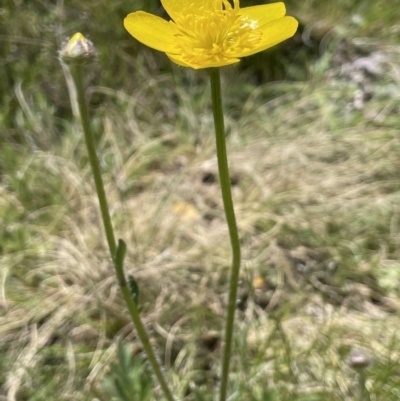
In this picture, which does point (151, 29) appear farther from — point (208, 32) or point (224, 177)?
point (224, 177)

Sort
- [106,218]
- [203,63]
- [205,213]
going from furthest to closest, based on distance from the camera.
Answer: [205,213]
[106,218]
[203,63]

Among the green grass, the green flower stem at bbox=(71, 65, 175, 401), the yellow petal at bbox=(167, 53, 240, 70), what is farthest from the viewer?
the green grass

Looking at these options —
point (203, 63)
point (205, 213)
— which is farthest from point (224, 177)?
point (205, 213)

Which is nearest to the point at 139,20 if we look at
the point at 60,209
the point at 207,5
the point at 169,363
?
the point at 207,5

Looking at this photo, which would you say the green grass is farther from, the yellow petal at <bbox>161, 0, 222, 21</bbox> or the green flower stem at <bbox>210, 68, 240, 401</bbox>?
the yellow petal at <bbox>161, 0, 222, 21</bbox>

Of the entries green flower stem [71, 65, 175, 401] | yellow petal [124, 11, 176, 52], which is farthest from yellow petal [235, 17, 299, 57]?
green flower stem [71, 65, 175, 401]

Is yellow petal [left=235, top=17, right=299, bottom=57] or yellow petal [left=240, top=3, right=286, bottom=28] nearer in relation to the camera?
yellow petal [left=235, top=17, right=299, bottom=57]

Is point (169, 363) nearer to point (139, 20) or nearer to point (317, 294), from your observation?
point (317, 294)

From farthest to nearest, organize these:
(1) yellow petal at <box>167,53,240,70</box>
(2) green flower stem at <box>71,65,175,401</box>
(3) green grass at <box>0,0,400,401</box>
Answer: (3) green grass at <box>0,0,400,401</box>, (2) green flower stem at <box>71,65,175,401</box>, (1) yellow petal at <box>167,53,240,70</box>
